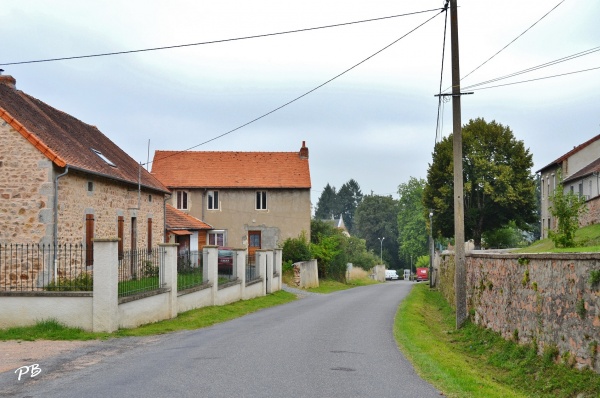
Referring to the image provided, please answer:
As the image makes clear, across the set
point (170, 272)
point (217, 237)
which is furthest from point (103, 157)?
point (217, 237)

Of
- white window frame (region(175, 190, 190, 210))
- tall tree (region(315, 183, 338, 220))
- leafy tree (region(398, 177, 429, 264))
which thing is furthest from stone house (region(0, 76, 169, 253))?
tall tree (region(315, 183, 338, 220))

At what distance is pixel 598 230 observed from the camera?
26.4 m

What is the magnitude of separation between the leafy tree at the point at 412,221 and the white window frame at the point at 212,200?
169 ft

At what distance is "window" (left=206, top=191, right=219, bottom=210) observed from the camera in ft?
163

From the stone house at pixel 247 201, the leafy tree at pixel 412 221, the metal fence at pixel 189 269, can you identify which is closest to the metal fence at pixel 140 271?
the metal fence at pixel 189 269

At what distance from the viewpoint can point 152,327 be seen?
17.7 m

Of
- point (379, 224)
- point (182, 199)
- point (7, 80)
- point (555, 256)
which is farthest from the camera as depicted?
point (379, 224)

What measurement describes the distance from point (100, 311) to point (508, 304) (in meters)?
9.38

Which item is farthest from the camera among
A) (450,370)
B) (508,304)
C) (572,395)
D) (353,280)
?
(353,280)

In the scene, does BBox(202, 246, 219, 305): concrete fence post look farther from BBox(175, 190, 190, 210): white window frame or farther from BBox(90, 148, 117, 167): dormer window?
BBox(175, 190, 190, 210): white window frame

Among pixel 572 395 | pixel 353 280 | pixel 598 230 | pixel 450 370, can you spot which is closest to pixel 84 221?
pixel 450 370

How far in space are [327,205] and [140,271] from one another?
151 meters

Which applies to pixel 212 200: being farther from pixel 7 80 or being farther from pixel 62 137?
pixel 62 137

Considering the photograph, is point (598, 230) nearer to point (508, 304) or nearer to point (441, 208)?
point (508, 304)
